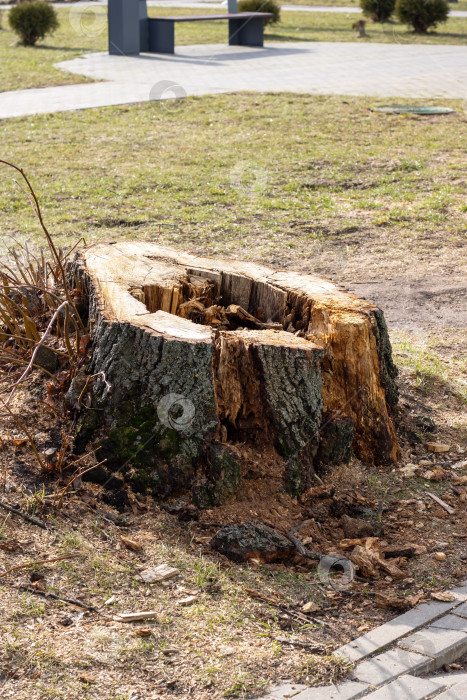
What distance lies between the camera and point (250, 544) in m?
3.29

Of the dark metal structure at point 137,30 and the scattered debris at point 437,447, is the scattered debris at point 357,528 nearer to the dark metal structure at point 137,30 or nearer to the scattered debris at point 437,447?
the scattered debris at point 437,447

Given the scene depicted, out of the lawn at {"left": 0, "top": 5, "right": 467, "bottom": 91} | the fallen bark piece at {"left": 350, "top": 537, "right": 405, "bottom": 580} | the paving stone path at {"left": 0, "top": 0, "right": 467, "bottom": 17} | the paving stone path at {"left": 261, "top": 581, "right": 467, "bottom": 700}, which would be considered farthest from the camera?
the paving stone path at {"left": 0, "top": 0, "right": 467, "bottom": 17}

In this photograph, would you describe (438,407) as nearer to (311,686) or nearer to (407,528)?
(407,528)

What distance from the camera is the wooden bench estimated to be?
1919 cm

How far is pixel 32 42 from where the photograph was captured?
21.4 m

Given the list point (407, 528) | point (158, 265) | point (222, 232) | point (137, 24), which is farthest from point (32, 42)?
point (407, 528)

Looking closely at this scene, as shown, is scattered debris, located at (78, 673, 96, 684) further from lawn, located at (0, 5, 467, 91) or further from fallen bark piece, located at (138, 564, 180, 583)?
lawn, located at (0, 5, 467, 91)

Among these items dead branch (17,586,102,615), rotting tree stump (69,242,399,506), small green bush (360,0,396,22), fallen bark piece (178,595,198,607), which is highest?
small green bush (360,0,396,22)

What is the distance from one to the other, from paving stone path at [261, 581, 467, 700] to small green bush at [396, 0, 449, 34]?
77.6 ft

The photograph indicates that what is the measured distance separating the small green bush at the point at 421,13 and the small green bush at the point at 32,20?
9952 mm

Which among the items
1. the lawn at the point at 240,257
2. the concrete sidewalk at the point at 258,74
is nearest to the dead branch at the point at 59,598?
the lawn at the point at 240,257

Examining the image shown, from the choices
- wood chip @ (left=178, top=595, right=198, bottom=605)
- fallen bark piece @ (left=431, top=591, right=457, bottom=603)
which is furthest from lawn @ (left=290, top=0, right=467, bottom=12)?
wood chip @ (left=178, top=595, right=198, bottom=605)

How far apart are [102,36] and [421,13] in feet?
29.8

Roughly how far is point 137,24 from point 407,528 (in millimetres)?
17486
